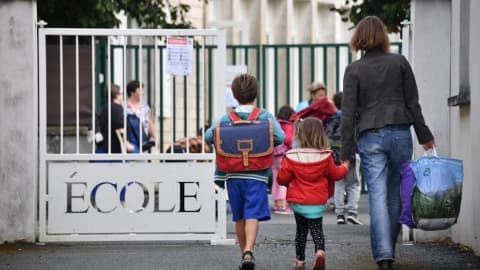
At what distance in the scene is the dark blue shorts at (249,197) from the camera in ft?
37.8

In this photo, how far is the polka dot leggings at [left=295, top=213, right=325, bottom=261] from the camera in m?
11.4

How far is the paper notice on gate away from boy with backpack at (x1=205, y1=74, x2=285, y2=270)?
2069 millimetres

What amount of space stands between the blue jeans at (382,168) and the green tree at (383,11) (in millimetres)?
8242

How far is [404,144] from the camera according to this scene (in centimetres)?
1110

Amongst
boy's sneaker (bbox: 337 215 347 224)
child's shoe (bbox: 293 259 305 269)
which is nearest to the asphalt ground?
child's shoe (bbox: 293 259 305 269)

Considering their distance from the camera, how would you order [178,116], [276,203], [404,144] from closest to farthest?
1. [404,144]
2. [276,203]
3. [178,116]

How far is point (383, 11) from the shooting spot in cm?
2055

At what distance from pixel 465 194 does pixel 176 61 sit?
288 cm

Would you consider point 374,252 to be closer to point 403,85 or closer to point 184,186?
point 403,85

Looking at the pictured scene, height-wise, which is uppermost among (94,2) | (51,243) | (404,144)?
(94,2)

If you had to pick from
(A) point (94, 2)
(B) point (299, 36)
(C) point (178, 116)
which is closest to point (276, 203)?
(A) point (94, 2)

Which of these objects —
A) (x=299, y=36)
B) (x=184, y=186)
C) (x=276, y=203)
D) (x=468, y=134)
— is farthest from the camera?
(x=299, y=36)

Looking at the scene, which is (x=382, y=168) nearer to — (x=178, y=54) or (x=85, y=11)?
(x=178, y=54)

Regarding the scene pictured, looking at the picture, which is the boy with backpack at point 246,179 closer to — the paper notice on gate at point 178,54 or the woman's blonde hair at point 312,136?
the woman's blonde hair at point 312,136
